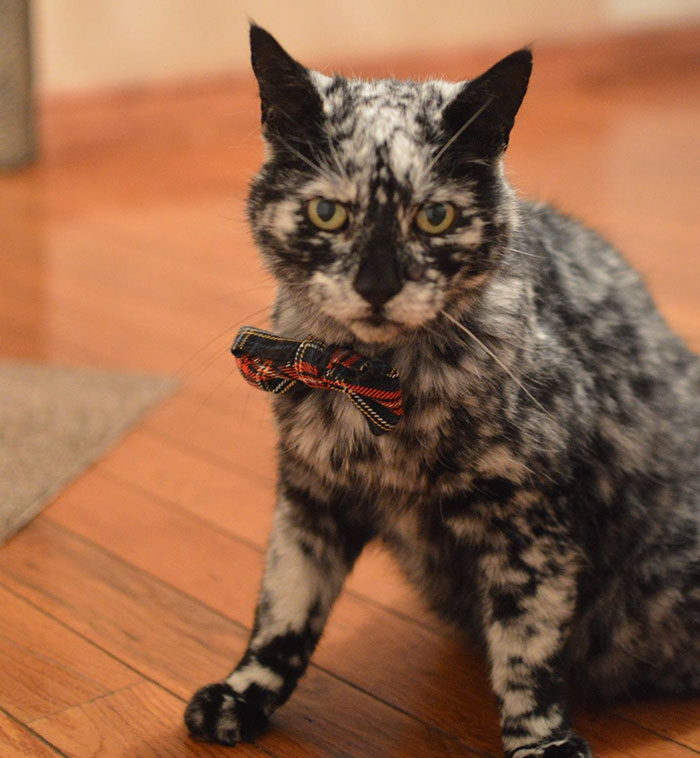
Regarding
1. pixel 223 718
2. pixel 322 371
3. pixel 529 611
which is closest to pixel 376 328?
pixel 322 371

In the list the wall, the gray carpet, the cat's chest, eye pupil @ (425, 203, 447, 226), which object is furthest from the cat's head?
the wall

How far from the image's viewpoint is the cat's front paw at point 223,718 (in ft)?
4.69

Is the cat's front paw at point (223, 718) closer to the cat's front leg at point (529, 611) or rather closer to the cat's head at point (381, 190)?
the cat's front leg at point (529, 611)

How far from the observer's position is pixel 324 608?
4.96 feet

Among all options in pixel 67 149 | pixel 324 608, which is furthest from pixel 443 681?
pixel 67 149

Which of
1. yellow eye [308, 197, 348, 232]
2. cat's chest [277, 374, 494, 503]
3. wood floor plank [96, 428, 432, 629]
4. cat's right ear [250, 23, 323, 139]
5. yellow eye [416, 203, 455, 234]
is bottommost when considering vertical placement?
wood floor plank [96, 428, 432, 629]

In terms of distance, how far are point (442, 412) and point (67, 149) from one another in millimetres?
3441

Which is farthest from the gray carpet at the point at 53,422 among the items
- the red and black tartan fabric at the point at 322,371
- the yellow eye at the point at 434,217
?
the yellow eye at the point at 434,217

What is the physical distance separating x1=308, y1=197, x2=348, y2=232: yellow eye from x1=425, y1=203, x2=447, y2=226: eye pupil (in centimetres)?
9

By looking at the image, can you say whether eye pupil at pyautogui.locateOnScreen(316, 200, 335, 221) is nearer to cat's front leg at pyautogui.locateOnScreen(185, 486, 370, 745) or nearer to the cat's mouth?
the cat's mouth

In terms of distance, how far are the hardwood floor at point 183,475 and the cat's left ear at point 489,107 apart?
25 cm

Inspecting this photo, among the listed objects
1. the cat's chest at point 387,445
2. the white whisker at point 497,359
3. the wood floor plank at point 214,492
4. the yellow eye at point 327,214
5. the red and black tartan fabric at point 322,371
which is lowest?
the wood floor plank at point 214,492

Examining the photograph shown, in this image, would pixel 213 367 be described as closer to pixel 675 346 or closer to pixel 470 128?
pixel 675 346

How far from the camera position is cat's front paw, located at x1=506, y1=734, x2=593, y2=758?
4.43ft
